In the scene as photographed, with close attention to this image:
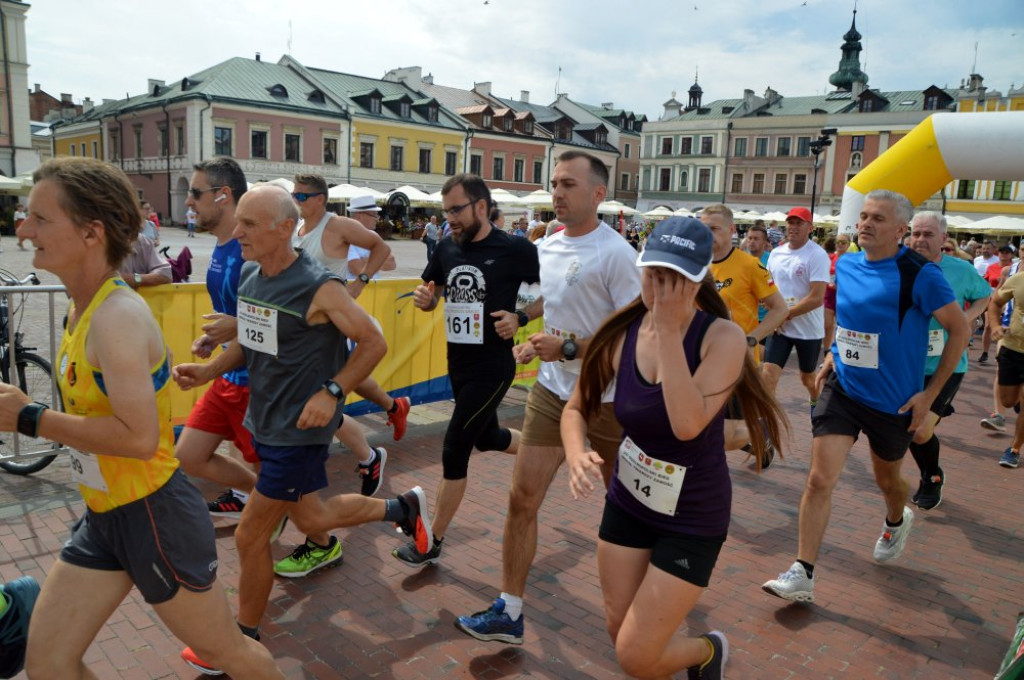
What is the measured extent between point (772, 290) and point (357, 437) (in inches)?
141

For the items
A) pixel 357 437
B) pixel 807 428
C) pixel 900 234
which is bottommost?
pixel 807 428

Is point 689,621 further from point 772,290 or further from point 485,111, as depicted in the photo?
point 485,111

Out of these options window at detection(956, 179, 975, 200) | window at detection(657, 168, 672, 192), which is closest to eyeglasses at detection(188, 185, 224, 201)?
window at detection(956, 179, 975, 200)

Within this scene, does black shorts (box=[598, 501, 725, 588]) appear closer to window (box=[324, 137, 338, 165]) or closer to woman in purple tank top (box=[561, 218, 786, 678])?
woman in purple tank top (box=[561, 218, 786, 678])

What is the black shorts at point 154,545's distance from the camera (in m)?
2.28

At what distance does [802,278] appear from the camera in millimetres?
8055

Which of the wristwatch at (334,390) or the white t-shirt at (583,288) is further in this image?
the white t-shirt at (583,288)

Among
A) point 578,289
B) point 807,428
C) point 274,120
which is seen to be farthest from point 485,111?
point 578,289

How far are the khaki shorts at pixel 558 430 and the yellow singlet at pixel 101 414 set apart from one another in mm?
1736

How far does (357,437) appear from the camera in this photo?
4918 millimetres

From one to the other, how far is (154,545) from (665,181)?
246 feet

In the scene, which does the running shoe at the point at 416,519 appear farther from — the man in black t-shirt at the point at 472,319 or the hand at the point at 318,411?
the hand at the point at 318,411

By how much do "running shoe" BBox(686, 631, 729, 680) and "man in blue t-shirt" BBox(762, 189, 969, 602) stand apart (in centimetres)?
136

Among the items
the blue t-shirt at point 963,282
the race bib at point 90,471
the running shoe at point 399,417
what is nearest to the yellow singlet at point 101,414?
the race bib at point 90,471
